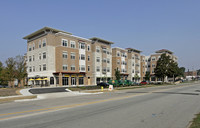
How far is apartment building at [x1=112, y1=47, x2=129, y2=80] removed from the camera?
71750 mm

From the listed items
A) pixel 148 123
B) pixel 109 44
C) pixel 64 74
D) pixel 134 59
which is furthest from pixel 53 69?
pixel 134 59

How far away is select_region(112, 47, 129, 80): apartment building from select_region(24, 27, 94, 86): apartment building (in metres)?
20.1

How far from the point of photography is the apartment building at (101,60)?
59625 millimetres

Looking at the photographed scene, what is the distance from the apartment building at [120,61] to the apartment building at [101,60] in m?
5.39

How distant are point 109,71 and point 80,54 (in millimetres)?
17361

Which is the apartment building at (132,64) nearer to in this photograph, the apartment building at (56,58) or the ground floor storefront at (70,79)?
the ground floor storefront at (70,79)

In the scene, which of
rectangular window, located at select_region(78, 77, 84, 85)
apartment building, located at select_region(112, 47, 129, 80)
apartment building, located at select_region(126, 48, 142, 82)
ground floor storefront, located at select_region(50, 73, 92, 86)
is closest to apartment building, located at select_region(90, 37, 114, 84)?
ground floor storefront, located at select_region(50, 73, 92, 86)

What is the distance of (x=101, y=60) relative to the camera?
62.6 meters

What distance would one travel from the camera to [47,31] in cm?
4853

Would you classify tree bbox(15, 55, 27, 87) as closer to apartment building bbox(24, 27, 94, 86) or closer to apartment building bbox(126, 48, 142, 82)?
apartment building bbox(24, 27, 94, 86)

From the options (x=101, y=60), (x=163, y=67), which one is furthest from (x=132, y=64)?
(x=101, y=60)

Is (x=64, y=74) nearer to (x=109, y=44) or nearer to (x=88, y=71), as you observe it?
(x=88, y=71)

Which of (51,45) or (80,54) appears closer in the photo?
(51,45)

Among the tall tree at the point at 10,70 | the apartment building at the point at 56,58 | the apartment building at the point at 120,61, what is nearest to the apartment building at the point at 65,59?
the apartment building at the point at 56,58
